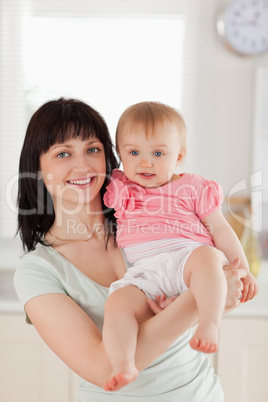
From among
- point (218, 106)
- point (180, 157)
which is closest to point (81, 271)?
point (180, 157)

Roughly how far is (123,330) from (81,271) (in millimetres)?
306

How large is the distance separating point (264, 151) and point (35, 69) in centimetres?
147

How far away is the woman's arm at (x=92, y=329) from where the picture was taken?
1.05 m

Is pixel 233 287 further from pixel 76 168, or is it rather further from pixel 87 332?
pixel 76 168

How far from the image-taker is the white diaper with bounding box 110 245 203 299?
1.20m

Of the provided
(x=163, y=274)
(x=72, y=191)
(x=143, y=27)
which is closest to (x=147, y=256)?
(x=163, y=274)

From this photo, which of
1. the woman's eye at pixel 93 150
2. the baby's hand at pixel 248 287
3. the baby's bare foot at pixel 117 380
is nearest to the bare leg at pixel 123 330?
the baby's bare foot at pixel 117 380

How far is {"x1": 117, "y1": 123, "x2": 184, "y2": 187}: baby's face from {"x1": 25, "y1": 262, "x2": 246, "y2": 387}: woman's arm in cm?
35

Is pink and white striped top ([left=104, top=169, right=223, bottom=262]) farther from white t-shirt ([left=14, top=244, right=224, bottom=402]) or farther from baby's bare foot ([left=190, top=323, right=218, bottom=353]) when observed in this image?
baby's bare foot ([left=190, top=323, right=218, bottom=353])

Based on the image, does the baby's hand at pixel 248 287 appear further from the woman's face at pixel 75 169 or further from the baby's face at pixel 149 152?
the woman's face at pixel 75 169

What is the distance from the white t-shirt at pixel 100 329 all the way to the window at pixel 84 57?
1568 millimetres

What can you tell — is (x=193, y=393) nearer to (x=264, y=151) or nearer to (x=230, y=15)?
(x=264, y=151)

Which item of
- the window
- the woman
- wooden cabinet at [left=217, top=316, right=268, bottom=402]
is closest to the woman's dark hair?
the woman

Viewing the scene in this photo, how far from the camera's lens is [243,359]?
A: 85.7 inches
